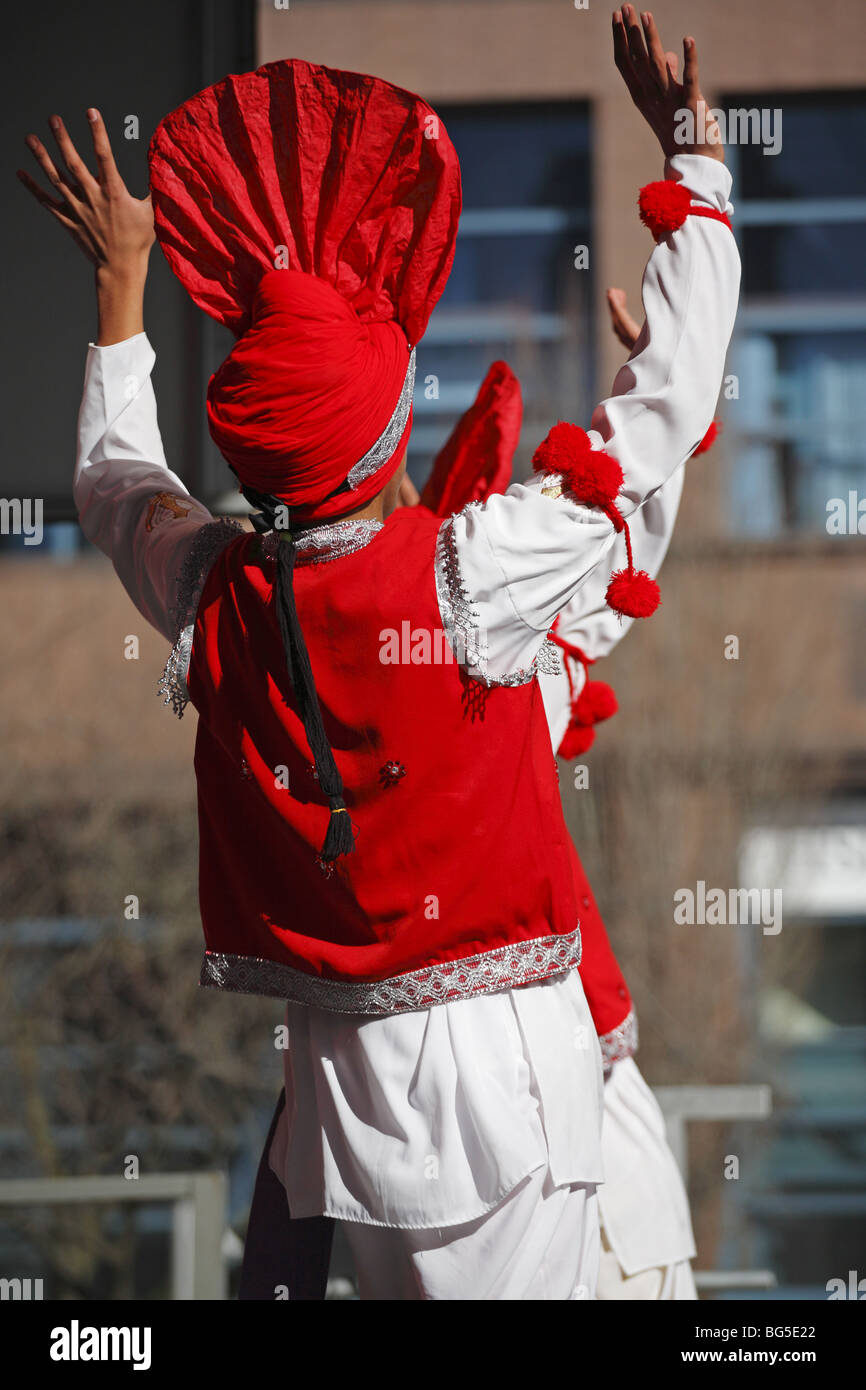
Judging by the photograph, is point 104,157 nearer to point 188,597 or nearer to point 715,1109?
point 188,597

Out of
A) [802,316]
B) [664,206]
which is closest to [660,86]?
[664,206]

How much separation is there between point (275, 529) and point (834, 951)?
5.04 meters

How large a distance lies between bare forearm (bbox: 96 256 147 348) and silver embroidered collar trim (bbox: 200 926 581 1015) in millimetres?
670

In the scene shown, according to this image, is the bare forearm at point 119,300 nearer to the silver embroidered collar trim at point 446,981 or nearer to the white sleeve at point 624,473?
the white sleeve at point 624,473

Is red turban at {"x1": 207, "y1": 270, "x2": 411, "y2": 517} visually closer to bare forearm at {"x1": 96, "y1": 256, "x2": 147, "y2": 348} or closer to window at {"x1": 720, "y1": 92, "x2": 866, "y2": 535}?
bare forearm at {"x1": 96, "y1": 256, "x2": 147, "y2": 348}

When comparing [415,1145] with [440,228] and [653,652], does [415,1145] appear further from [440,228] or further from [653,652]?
[653,652]

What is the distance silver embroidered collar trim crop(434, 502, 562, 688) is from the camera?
1.05 m

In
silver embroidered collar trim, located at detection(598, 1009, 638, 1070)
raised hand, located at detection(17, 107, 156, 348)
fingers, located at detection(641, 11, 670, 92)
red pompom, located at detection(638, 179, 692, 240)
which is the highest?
fingers, located at detection(641, 11, 670, 92)

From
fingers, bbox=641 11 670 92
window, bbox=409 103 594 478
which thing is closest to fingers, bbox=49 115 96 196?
fingers, bbox=641 11 670 92

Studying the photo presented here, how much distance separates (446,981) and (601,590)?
51cm

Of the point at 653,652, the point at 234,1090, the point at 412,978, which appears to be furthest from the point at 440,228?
the point at 234,1090

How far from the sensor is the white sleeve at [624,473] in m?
1.05

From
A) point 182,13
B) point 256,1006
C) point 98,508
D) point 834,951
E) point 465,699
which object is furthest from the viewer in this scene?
point 834,951

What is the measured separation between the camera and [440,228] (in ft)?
3.64
